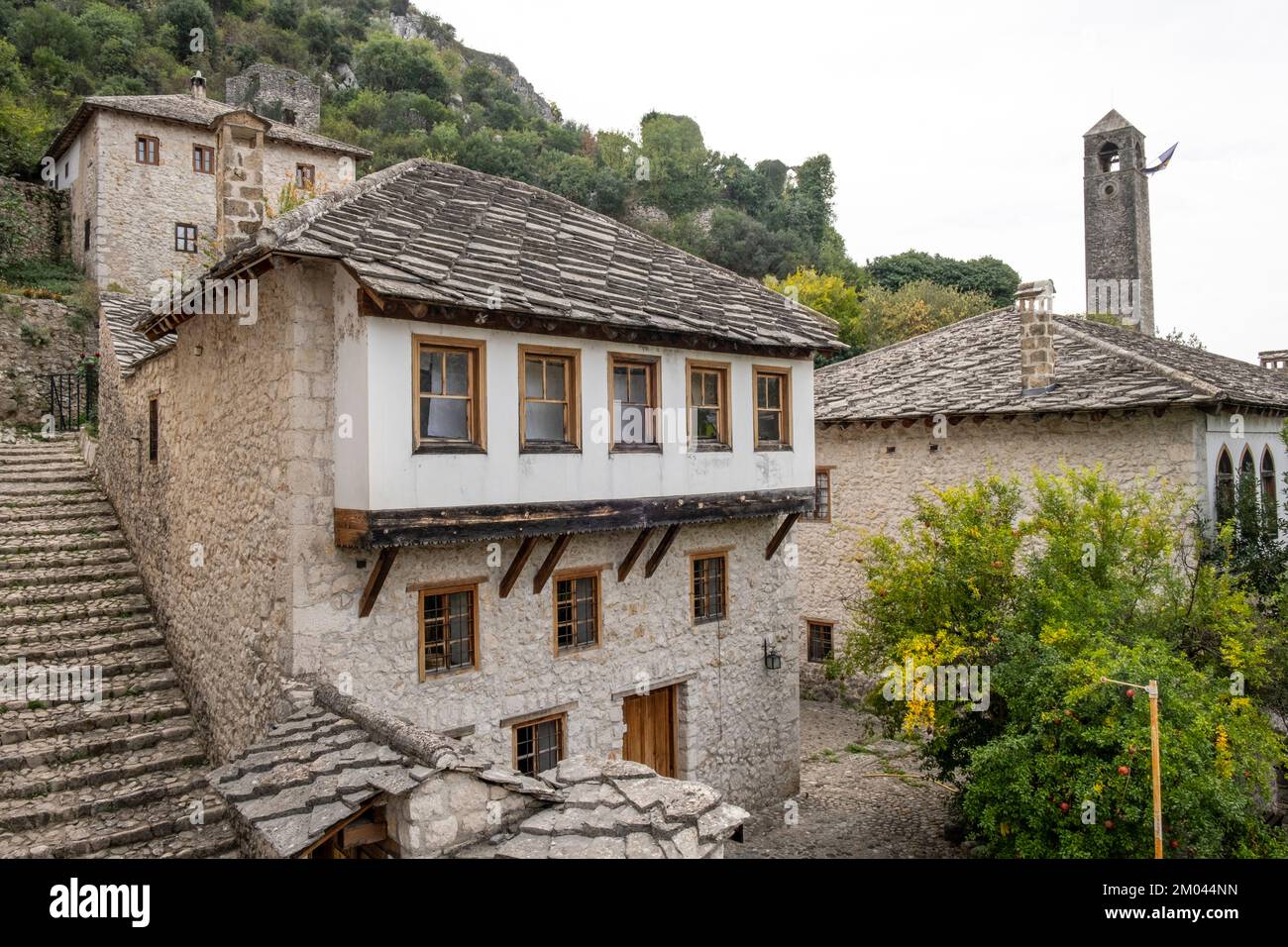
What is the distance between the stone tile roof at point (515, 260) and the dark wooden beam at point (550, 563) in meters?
2.60

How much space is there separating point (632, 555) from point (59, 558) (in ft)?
32.8

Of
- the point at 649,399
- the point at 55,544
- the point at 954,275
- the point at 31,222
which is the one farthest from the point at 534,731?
the point at 954,275

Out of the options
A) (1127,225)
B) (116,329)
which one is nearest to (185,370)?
(116,329)

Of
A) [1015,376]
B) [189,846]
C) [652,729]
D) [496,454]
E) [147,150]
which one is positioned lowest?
[189,846]

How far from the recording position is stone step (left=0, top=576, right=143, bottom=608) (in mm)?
12375

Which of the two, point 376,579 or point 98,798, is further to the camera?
point 98,798

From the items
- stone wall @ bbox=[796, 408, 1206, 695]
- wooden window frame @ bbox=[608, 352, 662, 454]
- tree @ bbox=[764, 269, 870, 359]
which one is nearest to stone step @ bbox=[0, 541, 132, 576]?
wooden window frame @ bbox=[608, 352, 662, 454]

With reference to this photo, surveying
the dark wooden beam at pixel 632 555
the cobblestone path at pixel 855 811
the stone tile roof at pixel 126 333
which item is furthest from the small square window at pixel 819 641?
the stone tile roof at pixel 126 333

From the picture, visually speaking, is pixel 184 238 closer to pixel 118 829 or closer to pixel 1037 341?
pixel 118 829

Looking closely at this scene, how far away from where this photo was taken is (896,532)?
1778 centimetres

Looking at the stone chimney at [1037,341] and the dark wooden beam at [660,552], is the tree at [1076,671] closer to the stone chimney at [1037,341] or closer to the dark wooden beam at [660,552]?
the dark wooden beam at [660,552]

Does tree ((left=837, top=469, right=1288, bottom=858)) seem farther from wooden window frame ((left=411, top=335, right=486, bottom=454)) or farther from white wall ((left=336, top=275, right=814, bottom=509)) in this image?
wooden window frame ((left=411, top=335, right=486, bottom=454))

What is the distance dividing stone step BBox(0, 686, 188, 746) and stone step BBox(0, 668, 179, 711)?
0.04 metres

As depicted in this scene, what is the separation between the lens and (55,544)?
561 inches
